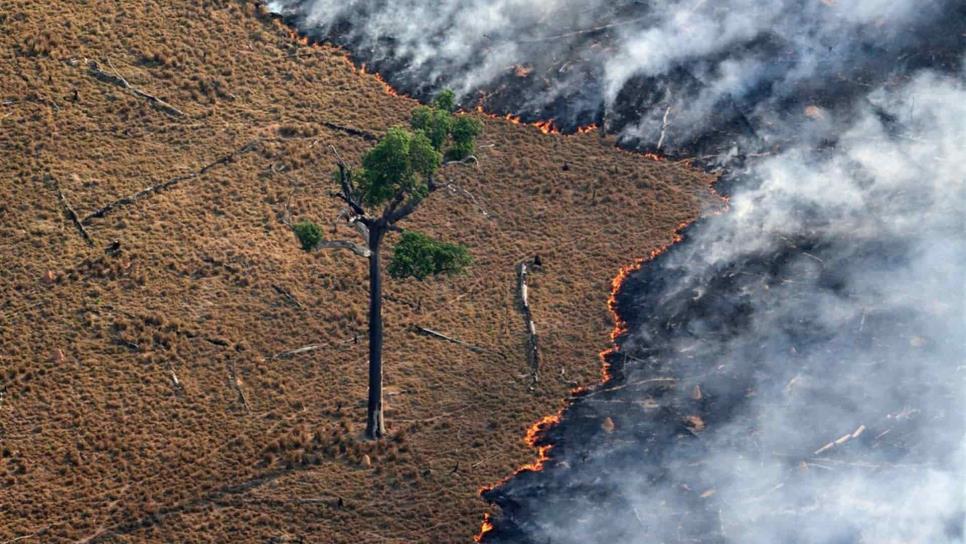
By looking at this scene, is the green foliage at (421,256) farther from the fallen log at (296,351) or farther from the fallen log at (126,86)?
the fallen log at (126,86)

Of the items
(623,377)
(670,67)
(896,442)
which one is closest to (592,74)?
(670,67)

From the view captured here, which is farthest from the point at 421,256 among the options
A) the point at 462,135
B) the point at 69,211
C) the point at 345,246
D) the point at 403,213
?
the point at 69,211

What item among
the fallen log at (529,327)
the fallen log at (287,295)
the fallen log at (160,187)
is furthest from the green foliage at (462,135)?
the fallen log at (160,187)

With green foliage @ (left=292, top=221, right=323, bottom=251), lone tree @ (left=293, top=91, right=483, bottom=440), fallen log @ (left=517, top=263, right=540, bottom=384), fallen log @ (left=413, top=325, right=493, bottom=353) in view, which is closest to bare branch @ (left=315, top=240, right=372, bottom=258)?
lone tree @ (left=293, top=91, right=483, bottom=440)

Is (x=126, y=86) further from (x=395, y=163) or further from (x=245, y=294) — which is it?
(x=395, y=163)

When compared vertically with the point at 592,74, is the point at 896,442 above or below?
below

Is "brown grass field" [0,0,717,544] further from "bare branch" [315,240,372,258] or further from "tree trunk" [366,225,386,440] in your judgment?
"bare branch" [315,240,372,258]

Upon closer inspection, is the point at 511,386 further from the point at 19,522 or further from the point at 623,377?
the point at 19,522
